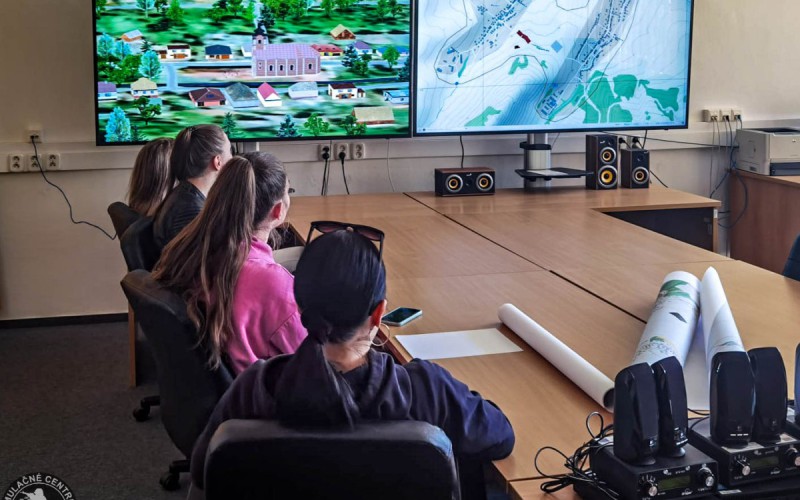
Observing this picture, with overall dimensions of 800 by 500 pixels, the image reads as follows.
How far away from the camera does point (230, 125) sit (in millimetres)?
4668

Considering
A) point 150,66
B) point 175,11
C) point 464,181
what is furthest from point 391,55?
point 150,66

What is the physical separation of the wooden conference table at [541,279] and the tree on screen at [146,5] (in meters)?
1.15

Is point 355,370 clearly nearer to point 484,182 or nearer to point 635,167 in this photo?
point 484,182

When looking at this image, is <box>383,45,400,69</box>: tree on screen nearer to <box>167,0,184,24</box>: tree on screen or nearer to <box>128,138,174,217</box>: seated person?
<box>167,0,184,24</box>: tree on screen

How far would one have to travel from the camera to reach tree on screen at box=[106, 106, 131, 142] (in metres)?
4.54

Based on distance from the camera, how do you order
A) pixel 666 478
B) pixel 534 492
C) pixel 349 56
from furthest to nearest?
pixel 349 56 < pixel 534 492 < pixel 666 478

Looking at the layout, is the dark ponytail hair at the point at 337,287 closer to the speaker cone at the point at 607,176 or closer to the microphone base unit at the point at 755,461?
the microphone base unit at the point at 755,461

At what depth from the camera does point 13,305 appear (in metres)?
4.96

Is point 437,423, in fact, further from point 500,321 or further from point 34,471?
point 34,471

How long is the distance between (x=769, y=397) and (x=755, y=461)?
0.11m

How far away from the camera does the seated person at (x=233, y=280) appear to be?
2.20 meters

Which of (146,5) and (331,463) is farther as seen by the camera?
(146,5)

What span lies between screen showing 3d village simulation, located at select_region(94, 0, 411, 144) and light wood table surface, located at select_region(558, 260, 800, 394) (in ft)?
6.52

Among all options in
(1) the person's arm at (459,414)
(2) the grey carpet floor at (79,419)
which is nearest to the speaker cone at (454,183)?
(2) the grey carpet floor at (79,419)
